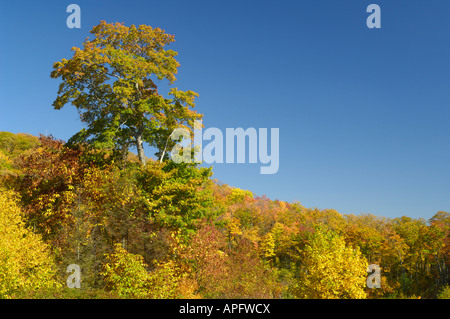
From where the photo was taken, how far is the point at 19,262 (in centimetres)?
1767

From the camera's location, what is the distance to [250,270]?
3186 centimetres

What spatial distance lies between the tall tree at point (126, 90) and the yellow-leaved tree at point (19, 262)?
8144 millimetres

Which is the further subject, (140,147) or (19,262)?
(140,147)

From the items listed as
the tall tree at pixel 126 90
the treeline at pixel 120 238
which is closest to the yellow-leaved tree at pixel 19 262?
the treeline at pixel 120 238

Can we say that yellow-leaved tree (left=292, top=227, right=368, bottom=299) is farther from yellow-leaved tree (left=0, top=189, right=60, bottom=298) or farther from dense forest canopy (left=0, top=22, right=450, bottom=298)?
yellow-leaved tree (left=0, top=189, right=60, bottom=298)

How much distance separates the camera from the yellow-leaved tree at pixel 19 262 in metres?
15.3

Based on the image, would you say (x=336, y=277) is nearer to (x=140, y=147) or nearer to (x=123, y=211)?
(x=123, y=211)

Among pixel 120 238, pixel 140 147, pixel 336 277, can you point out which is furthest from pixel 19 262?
pixel 336 277

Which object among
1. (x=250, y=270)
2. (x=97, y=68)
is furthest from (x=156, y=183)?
(x=250, y=270)

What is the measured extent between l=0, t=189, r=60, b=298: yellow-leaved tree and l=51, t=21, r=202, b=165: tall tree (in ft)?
26.7

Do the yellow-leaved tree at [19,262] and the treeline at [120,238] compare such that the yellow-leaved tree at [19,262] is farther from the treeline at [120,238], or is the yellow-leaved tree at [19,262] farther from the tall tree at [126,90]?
the tall tree at [126,90]

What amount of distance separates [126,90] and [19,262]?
45.5ft

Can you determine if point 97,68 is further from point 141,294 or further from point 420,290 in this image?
point 420,290
